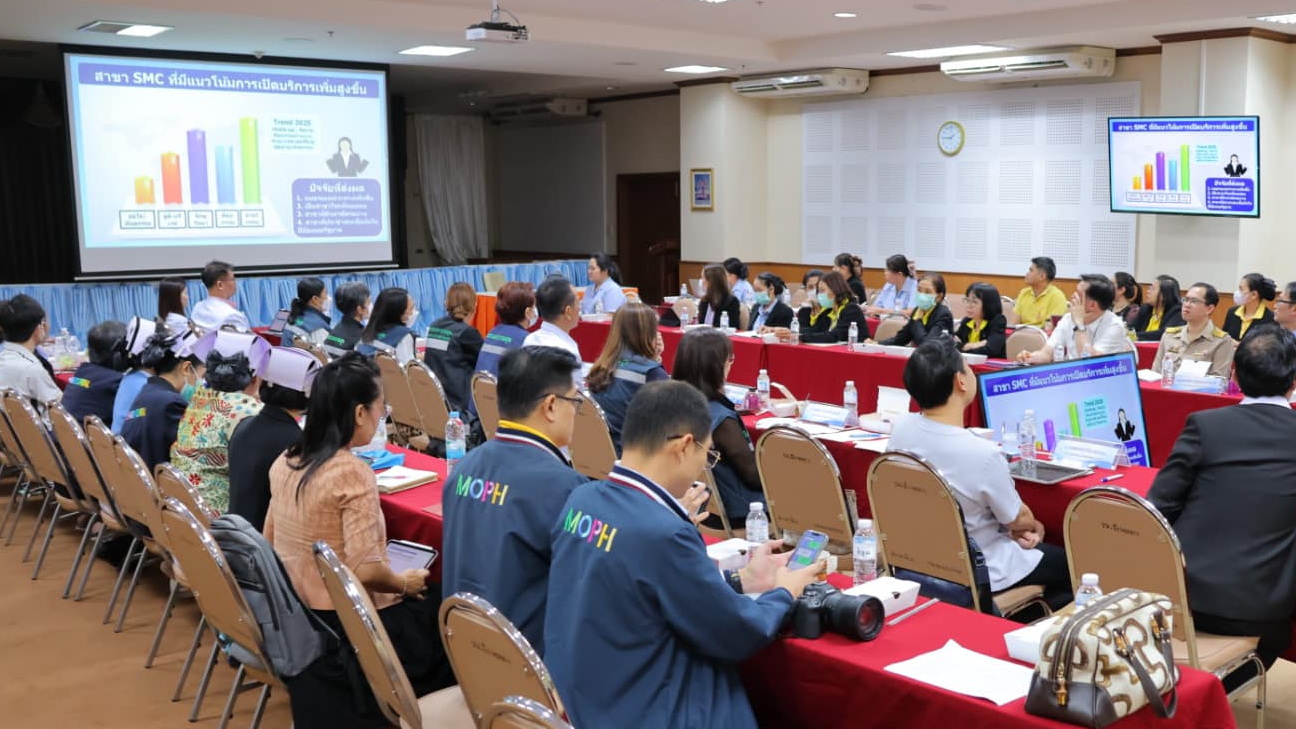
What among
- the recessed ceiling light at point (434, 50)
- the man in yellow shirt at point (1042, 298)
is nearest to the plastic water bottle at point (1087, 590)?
the man in yellow shirt at point (1042, 298)

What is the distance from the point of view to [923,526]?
364 cm

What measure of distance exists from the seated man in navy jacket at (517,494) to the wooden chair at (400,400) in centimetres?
395

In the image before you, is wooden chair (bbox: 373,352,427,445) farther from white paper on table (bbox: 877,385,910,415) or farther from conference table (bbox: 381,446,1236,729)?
conference table (bbox: 381,446,1236,729)

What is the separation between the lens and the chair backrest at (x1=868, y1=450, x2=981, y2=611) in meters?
3.52

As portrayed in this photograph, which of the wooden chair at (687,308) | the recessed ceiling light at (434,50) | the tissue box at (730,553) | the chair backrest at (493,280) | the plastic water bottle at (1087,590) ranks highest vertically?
the recessed ceiling light at (434,50)

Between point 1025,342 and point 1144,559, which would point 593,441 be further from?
point 1025,342

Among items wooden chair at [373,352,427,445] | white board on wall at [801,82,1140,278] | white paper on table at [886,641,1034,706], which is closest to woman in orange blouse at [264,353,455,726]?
white paper on table at [886,641,1034,706]

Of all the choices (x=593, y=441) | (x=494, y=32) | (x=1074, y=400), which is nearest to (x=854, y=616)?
(x=1074, y=400)

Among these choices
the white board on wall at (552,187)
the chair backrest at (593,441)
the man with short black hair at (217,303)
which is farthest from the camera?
the white board on wall at (552,187)

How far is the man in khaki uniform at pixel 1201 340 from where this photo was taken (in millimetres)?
6941

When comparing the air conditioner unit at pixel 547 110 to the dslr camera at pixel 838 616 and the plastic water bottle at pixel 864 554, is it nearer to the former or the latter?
the plastic water bottle at pixel 864 554

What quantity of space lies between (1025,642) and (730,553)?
82 cm

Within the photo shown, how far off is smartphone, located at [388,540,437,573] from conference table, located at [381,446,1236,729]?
4.46 feet

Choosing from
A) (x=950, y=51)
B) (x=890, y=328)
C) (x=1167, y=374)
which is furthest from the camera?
(x=950, y=51)
